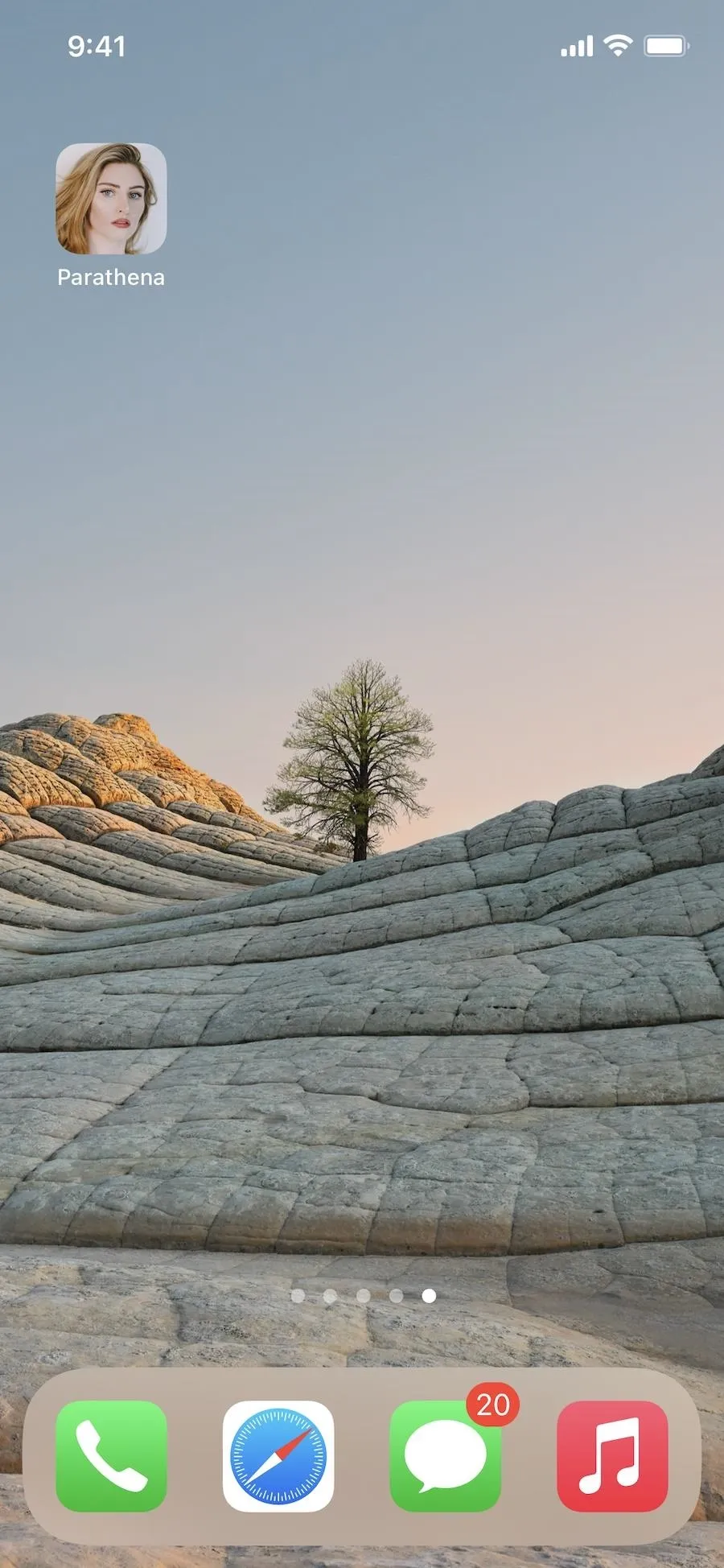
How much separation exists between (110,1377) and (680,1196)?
15.2 ft

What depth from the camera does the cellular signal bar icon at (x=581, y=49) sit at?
4797 mm

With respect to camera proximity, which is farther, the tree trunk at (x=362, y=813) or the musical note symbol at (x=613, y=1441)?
the tree trunk at (x=362, y=813)

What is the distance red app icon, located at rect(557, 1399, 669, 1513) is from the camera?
238 cm

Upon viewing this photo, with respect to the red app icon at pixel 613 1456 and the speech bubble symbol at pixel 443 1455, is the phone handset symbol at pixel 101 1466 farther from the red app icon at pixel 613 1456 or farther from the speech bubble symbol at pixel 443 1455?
the red app icon at pixel 613 1456

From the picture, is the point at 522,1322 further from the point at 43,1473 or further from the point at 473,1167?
the point at 43,1473

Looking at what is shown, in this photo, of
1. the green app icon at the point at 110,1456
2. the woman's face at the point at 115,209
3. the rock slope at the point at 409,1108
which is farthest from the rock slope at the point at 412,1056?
the woman's face at the point at 115,209

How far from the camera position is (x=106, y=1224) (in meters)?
7.16

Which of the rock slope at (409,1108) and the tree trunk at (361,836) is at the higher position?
the tree trunk at (361,836)

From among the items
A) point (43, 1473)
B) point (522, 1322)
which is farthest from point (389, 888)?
point (43, 1473)

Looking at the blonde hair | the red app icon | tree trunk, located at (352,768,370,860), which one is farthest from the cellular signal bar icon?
tree trunk, located at (352,768,370,860)

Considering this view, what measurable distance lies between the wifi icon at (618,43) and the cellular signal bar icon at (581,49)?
3.3 inches

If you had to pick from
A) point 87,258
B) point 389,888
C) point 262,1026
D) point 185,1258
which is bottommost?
point 185,1258

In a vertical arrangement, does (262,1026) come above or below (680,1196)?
above

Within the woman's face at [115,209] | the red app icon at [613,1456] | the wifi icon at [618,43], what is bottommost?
the red app icon at [613,1456]
